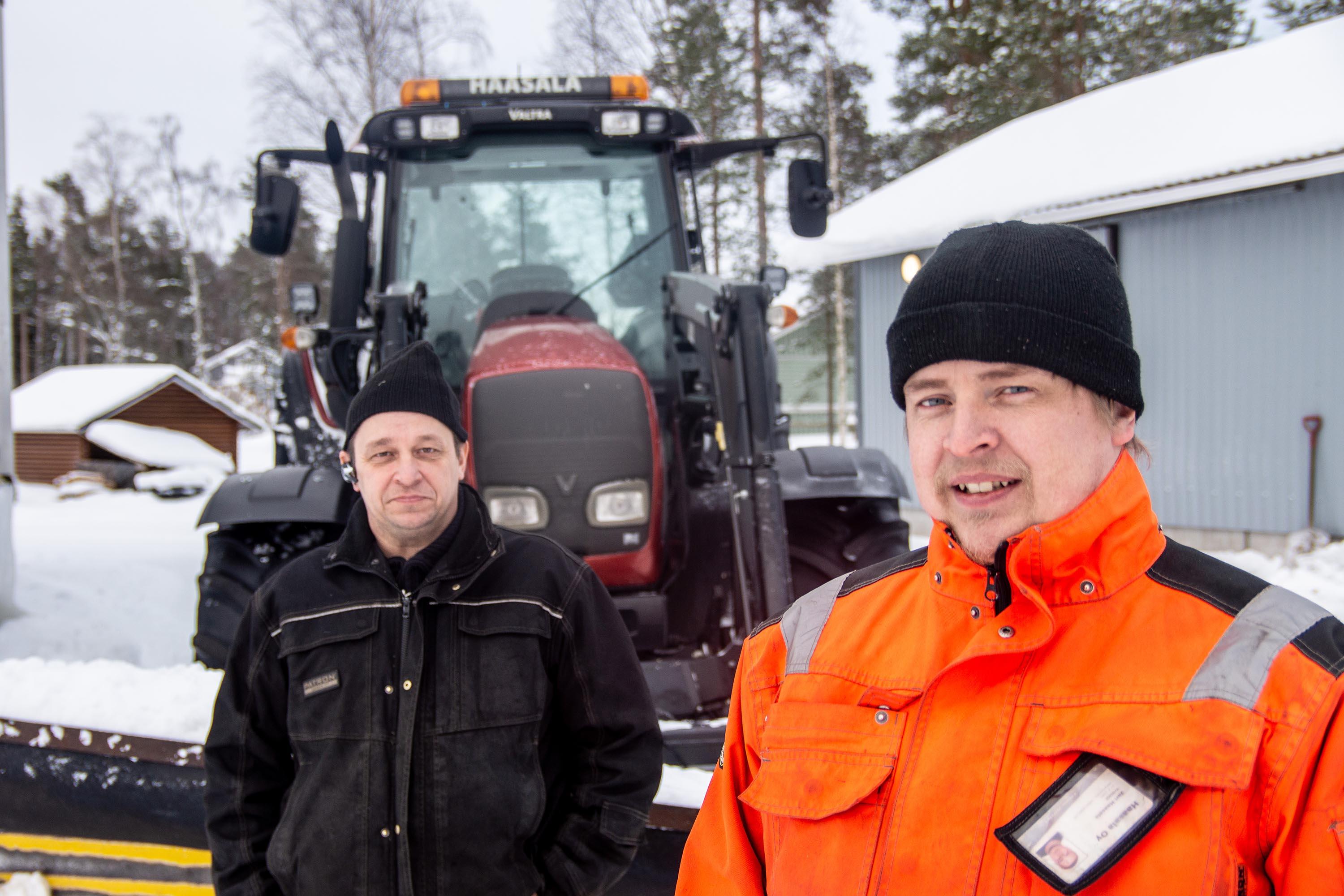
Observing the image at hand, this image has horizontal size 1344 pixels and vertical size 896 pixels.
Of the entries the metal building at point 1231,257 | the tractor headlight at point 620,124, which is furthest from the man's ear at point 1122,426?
the metal building at point 1231,257

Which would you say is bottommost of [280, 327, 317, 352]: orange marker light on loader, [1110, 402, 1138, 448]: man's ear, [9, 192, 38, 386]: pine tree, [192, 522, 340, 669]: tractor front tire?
[192, 522, 340, 669]: tractor front tire

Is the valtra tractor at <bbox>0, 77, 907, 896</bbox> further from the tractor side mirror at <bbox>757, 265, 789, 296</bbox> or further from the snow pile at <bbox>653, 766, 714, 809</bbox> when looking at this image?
the snow pile at <bbox>653, 766, 714, 809</bbox>

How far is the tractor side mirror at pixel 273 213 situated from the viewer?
153 inches

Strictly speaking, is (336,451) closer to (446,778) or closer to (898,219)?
(446,778)

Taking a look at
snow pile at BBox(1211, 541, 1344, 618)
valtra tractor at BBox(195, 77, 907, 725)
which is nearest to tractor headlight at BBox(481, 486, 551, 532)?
valtra tractor at BBox(195, 77, 907, 725)

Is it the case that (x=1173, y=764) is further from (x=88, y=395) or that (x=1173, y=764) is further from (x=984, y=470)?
(x=88, y=395)

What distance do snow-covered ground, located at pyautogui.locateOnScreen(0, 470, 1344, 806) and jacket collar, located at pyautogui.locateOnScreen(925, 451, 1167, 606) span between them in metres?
1.65

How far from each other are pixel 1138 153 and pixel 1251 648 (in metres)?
9.57

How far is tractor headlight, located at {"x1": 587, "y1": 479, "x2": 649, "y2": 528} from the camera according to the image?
3555mm

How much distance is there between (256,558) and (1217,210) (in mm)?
8184

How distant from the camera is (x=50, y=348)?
4222 centimetres

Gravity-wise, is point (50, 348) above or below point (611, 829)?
above

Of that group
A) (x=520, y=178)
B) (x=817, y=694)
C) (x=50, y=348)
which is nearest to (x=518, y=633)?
(x=817, y=694)

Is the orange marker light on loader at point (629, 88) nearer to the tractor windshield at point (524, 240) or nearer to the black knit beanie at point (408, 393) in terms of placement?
the tractor windshield at point (524, 240)
